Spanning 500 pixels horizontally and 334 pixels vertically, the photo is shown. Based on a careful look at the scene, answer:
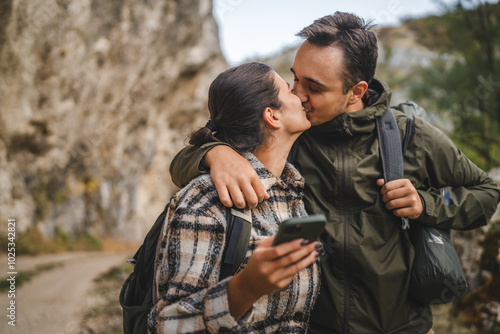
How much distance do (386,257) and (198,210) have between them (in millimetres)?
1171

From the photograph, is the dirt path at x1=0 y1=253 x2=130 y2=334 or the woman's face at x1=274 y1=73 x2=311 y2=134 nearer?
the woman's face at x1=274 y1=73 x2=311 y2=134

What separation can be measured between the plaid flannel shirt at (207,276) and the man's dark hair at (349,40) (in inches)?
36.5

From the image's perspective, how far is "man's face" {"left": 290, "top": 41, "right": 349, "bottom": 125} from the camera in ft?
7.88

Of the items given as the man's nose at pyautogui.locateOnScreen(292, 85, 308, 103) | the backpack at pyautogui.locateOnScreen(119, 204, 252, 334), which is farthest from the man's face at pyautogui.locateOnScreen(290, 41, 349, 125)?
the backpack at pyautogui.locateOnScreen(119, 204, 252, 334)

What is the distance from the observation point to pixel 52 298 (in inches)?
257

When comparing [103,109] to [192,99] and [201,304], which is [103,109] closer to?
[192,99]

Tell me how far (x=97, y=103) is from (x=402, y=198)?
9.97 m

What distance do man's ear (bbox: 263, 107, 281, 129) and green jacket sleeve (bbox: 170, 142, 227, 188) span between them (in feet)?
0.91

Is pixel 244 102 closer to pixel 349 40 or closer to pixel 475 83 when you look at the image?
pixel 349 40

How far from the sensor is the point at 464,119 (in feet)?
30.9

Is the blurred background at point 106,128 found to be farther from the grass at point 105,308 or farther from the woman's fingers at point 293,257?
the woman's fingers at point 293,257

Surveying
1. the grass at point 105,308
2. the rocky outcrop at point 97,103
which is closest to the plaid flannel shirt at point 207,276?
the grass at point 105,308

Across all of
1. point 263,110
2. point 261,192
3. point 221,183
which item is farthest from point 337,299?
point 263,110

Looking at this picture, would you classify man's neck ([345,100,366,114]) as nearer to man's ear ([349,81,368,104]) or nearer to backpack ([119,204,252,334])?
man's ear ([349,81,368,104])
